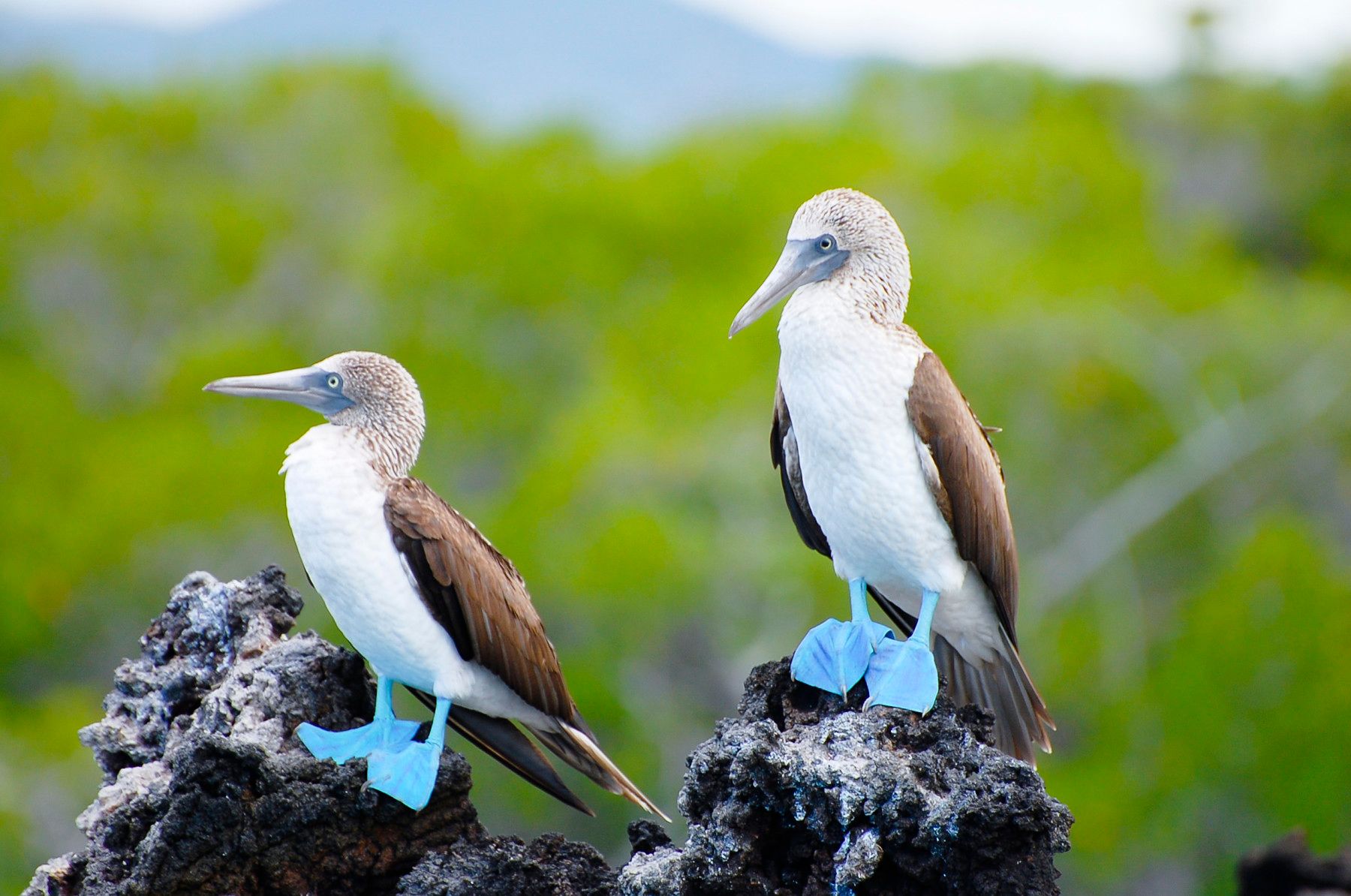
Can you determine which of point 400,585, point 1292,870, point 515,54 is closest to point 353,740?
point 400,585

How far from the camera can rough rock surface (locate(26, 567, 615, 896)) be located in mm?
3572

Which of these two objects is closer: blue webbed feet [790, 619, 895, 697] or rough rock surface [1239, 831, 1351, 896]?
blue webbed feet [790, 619, 895, 697]

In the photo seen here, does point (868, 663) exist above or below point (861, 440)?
below

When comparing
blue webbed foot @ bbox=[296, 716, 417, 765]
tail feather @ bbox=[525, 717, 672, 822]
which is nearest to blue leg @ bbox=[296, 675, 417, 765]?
blue webbed foot @ bbox=[296, 716, 417, 765]

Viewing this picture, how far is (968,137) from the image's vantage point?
26766mm

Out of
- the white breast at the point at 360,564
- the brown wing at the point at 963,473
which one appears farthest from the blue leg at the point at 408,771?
the brown wing at the point at 963,473

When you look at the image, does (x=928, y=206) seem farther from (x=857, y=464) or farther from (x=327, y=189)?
(x=857, y=464)

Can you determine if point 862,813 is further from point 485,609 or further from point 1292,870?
point 1292,870

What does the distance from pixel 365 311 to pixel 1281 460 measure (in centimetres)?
1344

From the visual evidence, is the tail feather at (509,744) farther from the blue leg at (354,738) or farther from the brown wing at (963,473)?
the brown wing at (963,473)

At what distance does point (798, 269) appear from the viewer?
386 centimetres

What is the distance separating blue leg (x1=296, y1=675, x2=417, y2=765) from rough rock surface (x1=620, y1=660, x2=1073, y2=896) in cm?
83

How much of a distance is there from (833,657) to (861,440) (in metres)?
0.62

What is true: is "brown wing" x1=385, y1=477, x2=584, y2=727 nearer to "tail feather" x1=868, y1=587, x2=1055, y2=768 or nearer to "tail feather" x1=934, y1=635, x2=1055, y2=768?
"tail feather" x1=868, y1=587, x2=1055, y2=768
